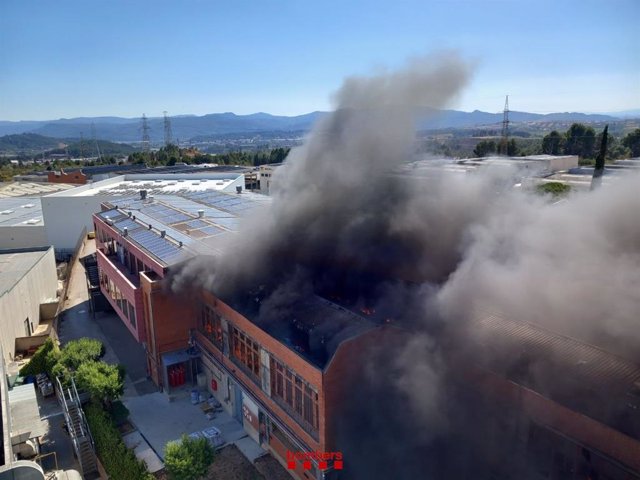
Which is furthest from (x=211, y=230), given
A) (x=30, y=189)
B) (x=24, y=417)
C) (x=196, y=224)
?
(x=30, y=189)

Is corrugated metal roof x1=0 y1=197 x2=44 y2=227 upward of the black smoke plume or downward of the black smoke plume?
downward

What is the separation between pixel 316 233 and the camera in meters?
14.9

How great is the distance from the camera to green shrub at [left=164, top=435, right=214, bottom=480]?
11.0 metres

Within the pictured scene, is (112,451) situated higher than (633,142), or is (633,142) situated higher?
(633,142)

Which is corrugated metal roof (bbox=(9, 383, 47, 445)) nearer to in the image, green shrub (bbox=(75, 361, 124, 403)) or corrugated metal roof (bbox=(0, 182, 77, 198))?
green shrub (bbox=(75, 361, 124, 403))

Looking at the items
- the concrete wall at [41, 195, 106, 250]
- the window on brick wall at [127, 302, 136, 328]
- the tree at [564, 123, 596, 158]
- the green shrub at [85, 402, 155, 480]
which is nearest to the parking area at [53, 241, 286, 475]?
the green shrub at [85, 402, 155, 480]

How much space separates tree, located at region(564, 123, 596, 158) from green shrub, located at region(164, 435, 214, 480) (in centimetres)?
6074

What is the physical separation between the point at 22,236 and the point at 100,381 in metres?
26.3

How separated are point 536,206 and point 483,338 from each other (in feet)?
15.0

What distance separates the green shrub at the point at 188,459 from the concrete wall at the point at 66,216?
29.8 m

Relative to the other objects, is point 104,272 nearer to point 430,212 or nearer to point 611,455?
point 430,212

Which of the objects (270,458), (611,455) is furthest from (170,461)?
(611,455)

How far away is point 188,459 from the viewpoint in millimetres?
11047

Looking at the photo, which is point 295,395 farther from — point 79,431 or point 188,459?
point 79,431
